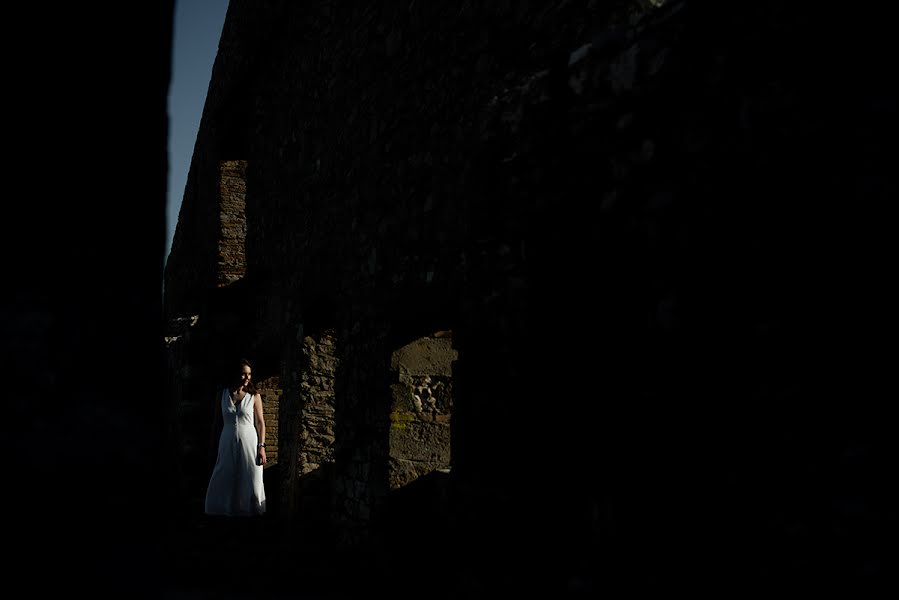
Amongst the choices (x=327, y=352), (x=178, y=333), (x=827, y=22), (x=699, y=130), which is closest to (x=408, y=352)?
(x=327, y=352)

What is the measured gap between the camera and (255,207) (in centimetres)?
958

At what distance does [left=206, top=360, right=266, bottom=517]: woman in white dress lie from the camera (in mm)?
7148

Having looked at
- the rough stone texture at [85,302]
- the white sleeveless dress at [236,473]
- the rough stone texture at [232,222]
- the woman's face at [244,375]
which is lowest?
the white sleeveless dress at [236,473]

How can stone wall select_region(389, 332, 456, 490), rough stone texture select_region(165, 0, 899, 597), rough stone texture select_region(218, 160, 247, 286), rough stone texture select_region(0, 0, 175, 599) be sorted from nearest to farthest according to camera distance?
1. rough stone texture select_region(0, 0, 175, 599)
2. rough stone texture select_region(165, 0, 899, 597)
3. stone wall select_region(389, 332, 456, 490)
4. rough stone texture select_region(218, 160, 247, 286)

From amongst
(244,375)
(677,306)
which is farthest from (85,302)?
(244,375)

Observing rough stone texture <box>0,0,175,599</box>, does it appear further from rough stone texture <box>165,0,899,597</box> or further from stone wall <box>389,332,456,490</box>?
stone wall <box>389,332,456,490</box>

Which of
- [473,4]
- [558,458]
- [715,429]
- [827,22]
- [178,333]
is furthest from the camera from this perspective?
[178,333]

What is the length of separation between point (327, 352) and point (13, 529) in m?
6.25

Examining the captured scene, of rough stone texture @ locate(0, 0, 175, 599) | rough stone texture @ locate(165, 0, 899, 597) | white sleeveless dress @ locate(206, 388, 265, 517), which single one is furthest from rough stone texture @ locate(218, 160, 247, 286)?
rough stone texture @ locate(0, 0, 175, 599)

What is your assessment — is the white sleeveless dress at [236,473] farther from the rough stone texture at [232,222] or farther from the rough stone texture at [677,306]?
the rough stone texture at [677,306]

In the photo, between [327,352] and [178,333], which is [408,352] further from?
[178,333]

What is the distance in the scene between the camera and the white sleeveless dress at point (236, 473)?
714cm

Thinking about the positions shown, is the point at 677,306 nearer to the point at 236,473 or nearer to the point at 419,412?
the point at 419,412

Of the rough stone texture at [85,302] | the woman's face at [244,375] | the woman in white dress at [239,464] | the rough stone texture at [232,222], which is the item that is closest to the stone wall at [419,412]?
the woman in white dress at [239,464]
